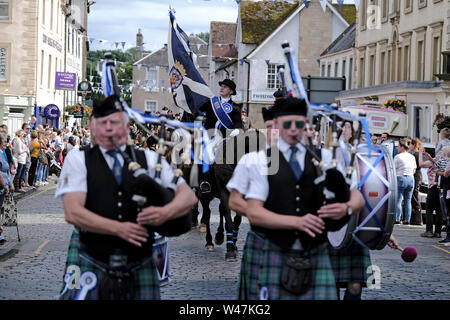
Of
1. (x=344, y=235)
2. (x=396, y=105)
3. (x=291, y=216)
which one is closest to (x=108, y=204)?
(x=291, y=216)

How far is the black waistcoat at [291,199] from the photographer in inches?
204

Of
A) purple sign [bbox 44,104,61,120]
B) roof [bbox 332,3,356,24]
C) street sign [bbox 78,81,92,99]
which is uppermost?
roof [bbox 332,3,356,24]

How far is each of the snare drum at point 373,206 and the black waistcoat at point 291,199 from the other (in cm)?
177

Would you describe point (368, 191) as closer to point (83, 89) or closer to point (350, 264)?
point (350, 264)

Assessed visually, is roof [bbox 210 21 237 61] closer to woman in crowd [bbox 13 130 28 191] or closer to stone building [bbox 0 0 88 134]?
stone building [bbox 0 0 88 134]

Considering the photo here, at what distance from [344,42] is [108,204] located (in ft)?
166

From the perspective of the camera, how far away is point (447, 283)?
1044 cm

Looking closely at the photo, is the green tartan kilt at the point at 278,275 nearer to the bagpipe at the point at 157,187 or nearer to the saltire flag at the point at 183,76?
the bagpipe at the point at 157,187

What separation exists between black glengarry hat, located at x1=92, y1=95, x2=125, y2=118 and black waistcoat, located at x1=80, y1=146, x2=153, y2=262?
290mm

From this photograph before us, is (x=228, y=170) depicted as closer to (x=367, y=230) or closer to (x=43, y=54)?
(x=367, y=230)

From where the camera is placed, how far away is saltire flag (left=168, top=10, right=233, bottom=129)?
449 inches

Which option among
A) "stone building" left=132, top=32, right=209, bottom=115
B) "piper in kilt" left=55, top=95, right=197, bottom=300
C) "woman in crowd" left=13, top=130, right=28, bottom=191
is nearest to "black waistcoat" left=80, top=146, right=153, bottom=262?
"piper in kilt" left=55, top=95, right=197, bottom=300
